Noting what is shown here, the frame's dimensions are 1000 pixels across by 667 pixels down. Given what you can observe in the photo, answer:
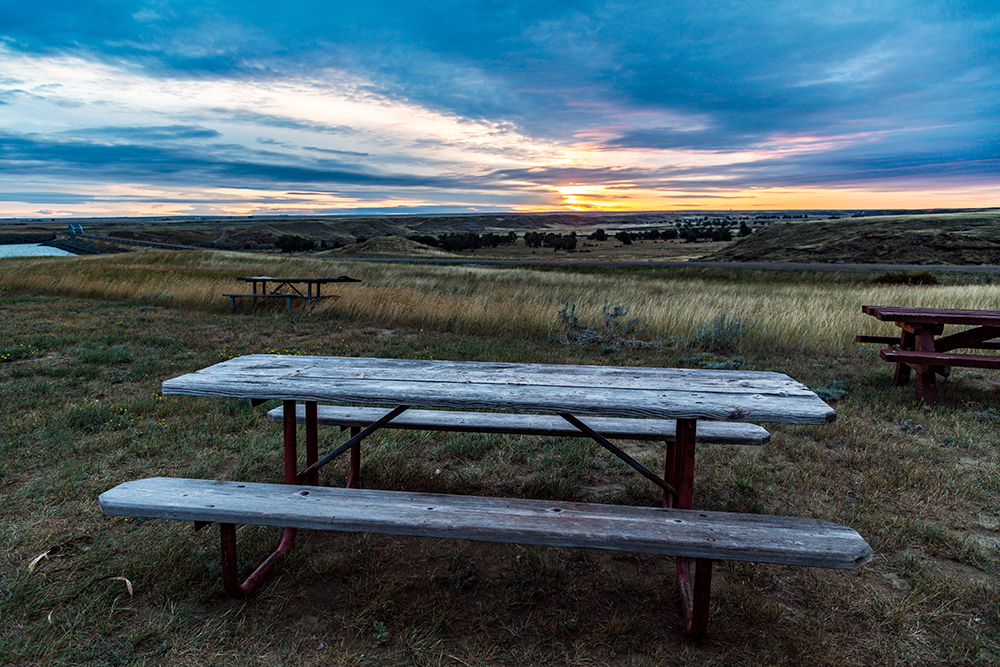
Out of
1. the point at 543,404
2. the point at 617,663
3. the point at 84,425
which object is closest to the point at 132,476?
the point at 84,425

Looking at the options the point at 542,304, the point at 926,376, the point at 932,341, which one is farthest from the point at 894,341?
the point at 542,304

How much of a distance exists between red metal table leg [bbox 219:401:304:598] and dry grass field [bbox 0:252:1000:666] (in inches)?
3.0

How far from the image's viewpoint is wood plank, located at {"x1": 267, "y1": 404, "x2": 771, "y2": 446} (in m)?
3.08

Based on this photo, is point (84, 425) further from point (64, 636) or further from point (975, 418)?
point (975, 418)

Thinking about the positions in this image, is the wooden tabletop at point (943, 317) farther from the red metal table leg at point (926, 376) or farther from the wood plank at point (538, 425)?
the wood plank at point (538, 425)

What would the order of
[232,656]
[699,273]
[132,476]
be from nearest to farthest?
[232,656] < [132,476] < [699,273]

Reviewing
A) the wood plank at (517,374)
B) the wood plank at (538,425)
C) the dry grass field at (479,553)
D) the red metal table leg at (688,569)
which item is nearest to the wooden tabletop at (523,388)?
the wood plank at (517,374)

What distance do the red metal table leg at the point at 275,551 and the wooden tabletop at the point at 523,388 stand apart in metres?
0.32

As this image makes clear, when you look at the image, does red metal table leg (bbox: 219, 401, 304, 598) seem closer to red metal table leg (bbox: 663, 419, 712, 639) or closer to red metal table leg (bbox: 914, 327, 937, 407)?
red metal table leg (bbox: 663, 419, 712, 639)

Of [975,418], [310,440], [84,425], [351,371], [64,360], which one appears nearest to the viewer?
[351,371]

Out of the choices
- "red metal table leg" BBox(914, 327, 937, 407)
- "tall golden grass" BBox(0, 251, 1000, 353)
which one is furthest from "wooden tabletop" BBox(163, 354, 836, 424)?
"tall golden grass" BBox(0, 251, 1000, 353)

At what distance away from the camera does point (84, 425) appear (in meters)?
4.40

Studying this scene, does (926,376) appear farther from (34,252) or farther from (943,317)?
(34,252)

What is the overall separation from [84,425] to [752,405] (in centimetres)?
509
